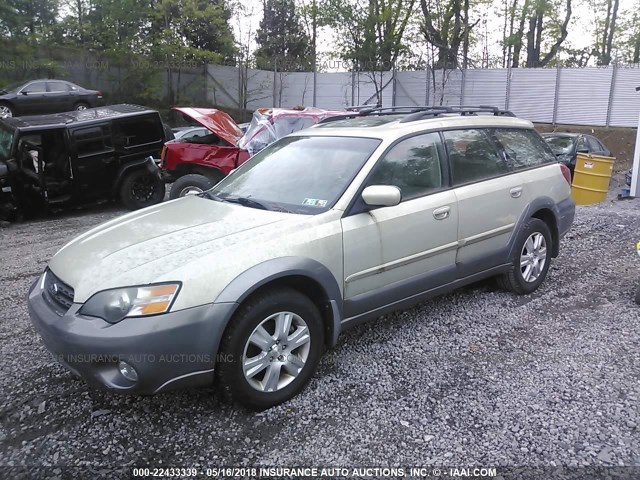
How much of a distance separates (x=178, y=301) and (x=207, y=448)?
0.78 metres

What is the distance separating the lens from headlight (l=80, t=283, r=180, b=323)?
8.66ft

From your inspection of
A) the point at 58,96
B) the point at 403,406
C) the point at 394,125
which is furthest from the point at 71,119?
the point at 58,96

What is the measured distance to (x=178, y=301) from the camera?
265 centimetres

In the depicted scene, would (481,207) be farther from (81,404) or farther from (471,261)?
(81,404)

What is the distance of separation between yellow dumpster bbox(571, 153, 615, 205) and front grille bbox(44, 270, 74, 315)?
9987 millimetres

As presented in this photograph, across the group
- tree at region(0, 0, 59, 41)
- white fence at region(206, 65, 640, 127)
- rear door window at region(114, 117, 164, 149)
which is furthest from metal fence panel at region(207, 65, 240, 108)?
rear door window at region(114, 117, 164, 149)

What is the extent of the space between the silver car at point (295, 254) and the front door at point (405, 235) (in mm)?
11

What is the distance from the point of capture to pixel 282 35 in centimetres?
3422

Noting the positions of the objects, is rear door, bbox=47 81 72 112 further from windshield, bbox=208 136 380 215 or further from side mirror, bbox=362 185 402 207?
side mirror, bbox=362 185 402 207

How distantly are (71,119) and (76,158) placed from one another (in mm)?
673

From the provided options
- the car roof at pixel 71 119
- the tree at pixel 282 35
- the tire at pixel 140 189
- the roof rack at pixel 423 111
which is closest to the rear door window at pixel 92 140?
the car roof at pixel 71 119

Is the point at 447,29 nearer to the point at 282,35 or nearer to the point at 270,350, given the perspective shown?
the point at 282,35

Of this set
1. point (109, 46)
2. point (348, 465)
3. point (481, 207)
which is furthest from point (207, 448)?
point (109, 46)

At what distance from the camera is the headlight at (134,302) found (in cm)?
264
